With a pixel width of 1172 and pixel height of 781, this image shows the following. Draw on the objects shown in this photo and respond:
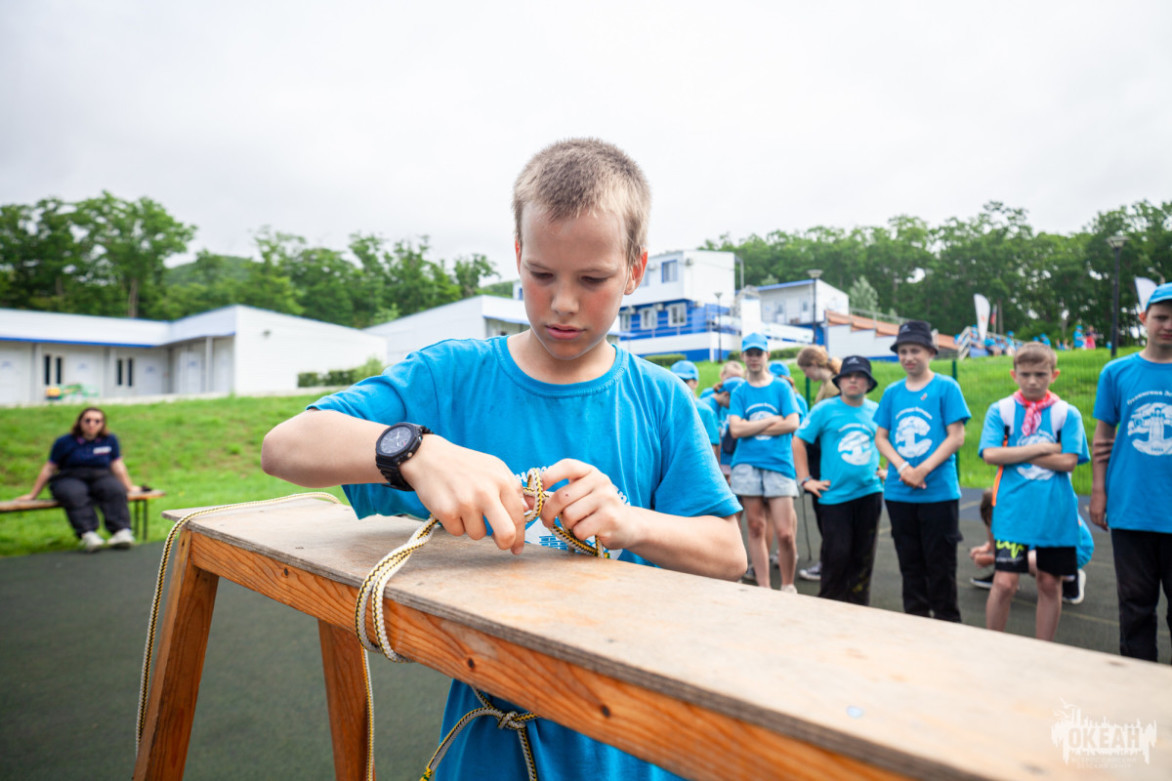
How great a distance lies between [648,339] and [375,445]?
4357 centimetres

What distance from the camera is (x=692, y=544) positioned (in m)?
1.21

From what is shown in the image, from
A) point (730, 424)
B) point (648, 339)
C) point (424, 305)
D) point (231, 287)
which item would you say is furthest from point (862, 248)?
point (730, 424)

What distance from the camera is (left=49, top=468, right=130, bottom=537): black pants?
26.9 feet

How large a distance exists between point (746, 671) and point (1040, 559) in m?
4.31

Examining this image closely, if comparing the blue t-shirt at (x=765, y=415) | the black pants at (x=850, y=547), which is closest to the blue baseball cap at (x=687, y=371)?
the blue t-shirt at (x=765, y=415)

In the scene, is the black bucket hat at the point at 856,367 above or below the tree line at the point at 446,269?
below

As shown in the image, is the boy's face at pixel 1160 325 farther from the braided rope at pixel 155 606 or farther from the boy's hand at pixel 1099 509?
the braided rope at pixel 155 606

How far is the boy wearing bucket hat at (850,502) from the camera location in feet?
16.1

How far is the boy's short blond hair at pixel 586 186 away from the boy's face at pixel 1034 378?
3.85 meters

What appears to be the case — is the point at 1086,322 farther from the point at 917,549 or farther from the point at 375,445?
the point at 375,445

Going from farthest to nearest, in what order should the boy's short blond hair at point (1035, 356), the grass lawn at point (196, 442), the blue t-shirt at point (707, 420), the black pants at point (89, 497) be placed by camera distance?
1. the grass lawn at point (196, 442)
2. the black pants at point (89, 497)
3. the boy's short blond hair at point (1035, 356)
4. the blue t-shirt at point (707, 420)

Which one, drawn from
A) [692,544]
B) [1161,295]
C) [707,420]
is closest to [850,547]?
[1161,295]

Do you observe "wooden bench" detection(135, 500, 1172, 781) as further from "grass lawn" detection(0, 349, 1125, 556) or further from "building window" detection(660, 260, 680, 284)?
"building window" detection(660, 260, 680, 284)

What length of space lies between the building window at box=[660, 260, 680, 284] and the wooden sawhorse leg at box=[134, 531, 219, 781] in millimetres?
44315
